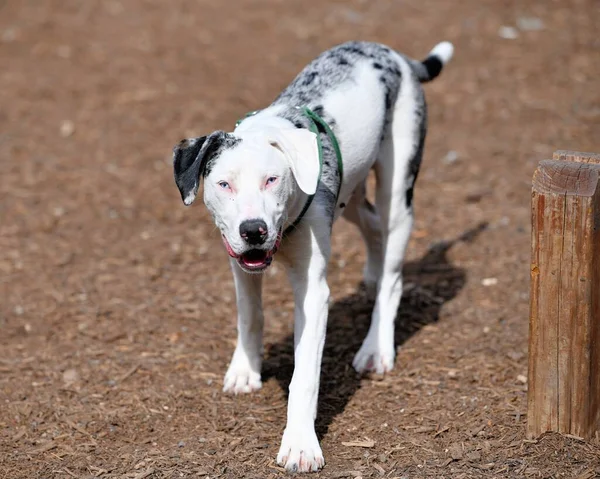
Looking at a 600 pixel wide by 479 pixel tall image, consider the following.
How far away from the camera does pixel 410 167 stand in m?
5.59

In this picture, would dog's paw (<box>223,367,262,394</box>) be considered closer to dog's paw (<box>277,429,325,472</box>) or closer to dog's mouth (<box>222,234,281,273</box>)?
dog's paw (<box>277,429,325,472</box>)

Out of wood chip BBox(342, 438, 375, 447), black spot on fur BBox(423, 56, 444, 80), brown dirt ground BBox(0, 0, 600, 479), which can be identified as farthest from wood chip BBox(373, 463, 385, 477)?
black spot on fur BBox(423, 56, 444, 80)

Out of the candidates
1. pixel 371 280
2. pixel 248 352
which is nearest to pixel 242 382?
pixel 248 352

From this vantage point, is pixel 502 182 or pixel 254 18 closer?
pixel 502 182

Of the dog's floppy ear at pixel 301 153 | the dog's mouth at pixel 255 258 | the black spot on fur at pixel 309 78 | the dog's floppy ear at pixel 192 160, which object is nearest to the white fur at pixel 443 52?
the black spot on fur at pixel 309 78

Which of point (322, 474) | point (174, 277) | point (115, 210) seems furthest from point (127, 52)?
point (322, 474)

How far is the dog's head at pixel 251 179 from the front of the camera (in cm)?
409

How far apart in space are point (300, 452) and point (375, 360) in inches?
49.9

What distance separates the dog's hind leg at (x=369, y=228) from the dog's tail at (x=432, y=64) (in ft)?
2.67

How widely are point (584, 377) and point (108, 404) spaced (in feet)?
8.56

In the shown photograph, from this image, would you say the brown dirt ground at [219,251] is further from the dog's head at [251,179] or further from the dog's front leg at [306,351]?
the dog's head at [251,179]

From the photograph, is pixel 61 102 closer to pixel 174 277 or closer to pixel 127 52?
pixel 127 52

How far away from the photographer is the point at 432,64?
609 centimetres

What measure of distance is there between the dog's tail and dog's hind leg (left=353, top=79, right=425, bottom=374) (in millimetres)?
303
